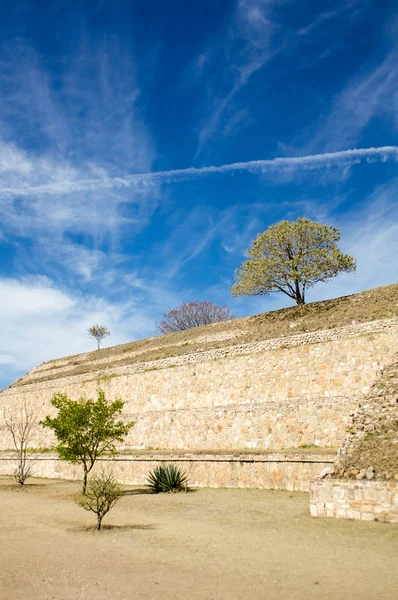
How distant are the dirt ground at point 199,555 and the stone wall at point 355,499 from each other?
13.3 inches

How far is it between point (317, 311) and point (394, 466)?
1990cm

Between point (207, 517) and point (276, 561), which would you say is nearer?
point (276, 561)

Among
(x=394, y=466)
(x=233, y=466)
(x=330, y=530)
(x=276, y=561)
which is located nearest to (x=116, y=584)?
(x=276, y=561)

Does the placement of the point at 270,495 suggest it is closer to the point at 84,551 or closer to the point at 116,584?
the point at 84,551

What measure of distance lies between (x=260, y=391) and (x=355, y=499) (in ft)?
40.3

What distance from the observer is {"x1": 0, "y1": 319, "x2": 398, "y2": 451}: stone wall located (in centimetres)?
1969

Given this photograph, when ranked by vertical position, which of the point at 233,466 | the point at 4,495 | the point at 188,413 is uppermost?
the point at 188,413

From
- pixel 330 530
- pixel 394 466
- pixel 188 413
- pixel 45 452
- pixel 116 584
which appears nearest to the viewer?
pixel 116 584

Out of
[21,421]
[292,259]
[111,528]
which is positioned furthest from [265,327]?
[21,421]

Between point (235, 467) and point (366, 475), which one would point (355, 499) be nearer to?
point (366, 475)

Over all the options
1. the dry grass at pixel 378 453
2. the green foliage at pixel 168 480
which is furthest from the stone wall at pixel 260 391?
the dry grass at pixel 378 453

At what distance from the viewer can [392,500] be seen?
1065 centimetres

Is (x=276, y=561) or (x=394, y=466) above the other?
(x=394, y=466)

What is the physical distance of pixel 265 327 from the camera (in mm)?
31531
